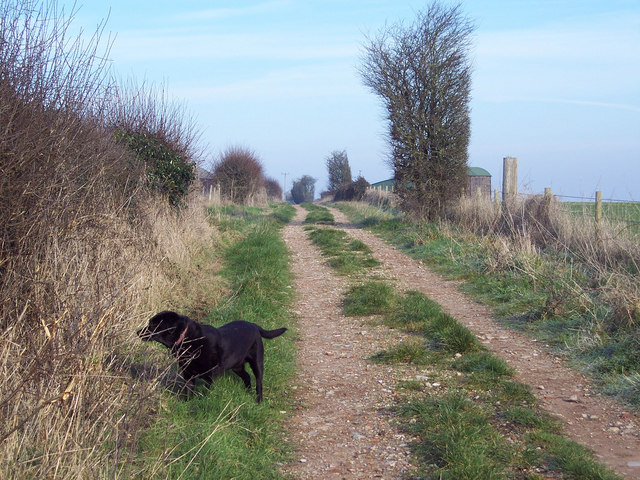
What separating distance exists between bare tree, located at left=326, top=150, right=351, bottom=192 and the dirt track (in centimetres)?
5022

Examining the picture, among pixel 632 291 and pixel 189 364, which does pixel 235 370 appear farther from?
pixel 632 291

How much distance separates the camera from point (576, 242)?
1038cm

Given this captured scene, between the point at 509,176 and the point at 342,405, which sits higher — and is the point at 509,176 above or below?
above

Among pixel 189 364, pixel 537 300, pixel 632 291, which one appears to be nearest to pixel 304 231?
pixel 537 300

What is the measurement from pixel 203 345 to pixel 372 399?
5.05ft

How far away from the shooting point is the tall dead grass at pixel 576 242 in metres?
6.96

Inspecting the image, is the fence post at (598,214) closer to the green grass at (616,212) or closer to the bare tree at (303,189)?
the green grass at (616,212)

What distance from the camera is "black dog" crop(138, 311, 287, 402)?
479 cm

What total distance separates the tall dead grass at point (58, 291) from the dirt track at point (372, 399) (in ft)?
4.38

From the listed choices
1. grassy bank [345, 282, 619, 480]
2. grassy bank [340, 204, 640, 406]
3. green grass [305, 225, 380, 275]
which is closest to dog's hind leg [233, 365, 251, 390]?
grassy bank [345, 282, 619, 480]

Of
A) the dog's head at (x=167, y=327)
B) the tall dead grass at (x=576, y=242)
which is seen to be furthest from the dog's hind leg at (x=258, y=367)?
the tall dead grass at (x=576, y=242)

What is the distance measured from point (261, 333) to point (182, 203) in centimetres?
862

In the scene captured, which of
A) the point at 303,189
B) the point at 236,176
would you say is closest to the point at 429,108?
the point at 236,176

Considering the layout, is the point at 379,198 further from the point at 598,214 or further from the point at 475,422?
the point at 475,422
